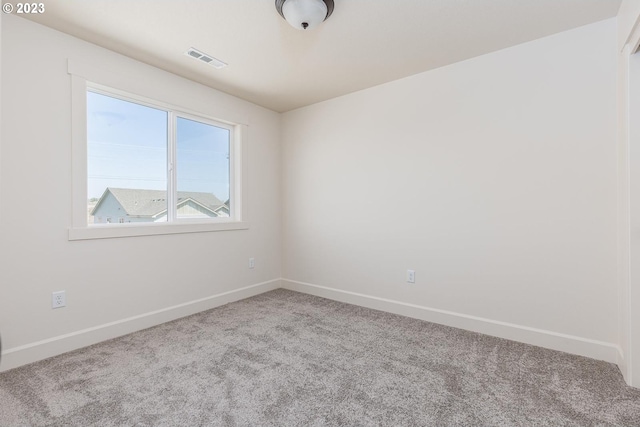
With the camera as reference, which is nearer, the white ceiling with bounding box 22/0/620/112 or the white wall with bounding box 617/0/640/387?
the white wall with bounding box 617/0/640/387

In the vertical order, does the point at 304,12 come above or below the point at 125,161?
above

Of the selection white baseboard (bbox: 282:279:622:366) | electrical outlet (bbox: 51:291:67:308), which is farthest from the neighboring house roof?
white baseboard (bbox: 282:279:622:366)

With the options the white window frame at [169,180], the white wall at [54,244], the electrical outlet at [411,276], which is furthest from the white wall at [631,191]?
the white wall at [54,244]

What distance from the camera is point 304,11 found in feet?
6.61

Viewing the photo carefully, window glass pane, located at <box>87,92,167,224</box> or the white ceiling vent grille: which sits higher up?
the white ceiling vent grille

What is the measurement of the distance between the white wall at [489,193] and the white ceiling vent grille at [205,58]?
1.35 metres

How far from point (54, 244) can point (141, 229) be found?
620mm

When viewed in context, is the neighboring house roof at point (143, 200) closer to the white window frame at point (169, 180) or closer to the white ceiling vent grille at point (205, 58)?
the white window frame at point (169, 180)

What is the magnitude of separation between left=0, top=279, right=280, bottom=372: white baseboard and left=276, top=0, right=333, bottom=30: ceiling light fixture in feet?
8.91

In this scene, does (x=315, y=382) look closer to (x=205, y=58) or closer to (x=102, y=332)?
(x=102, y=332)

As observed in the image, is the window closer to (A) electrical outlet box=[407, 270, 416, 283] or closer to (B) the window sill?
(B) the window sill

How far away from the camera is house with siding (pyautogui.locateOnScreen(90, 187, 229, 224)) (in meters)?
2.71

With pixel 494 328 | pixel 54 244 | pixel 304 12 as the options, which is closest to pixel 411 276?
pixel 494 328

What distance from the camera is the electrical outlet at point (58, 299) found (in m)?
2.34
